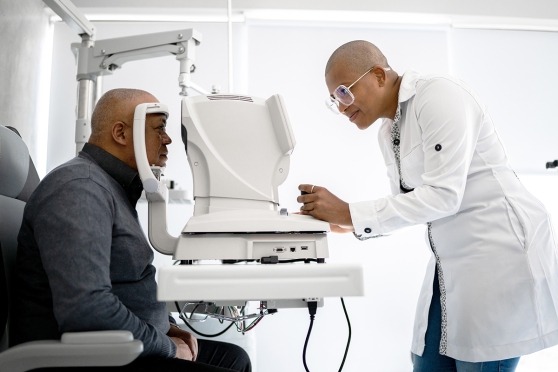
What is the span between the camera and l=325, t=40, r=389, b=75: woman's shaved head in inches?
59.7

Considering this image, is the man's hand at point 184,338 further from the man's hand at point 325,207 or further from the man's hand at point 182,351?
the man's hand at point 325,207

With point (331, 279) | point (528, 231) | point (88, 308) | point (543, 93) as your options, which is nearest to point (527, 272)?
point (528, 231)

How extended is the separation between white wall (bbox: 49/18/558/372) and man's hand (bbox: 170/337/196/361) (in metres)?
1.59

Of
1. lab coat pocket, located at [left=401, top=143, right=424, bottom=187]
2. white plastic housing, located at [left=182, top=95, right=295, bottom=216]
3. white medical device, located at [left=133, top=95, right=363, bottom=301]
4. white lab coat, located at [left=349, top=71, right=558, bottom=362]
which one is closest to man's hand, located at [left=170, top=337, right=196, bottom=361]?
white medical device, located at [left=133, top=95, right=363, bottom=301]

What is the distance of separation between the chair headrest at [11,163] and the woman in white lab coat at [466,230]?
0.75 m

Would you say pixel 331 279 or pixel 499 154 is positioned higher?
pixel 499 154

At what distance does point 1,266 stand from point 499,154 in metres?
1.33

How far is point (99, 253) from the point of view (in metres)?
1.02

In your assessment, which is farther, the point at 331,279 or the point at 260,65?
the point at 260,65

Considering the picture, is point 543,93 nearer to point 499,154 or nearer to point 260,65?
point 260,65

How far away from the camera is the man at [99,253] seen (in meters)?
0.98

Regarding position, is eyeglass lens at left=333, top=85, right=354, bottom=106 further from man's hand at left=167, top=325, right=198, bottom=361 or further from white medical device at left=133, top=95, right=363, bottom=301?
man's hand at left=167, top=325, right=198, bottom=361

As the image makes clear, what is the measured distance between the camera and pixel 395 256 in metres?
2.99

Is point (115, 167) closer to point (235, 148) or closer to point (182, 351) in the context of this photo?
point (235, 148)
